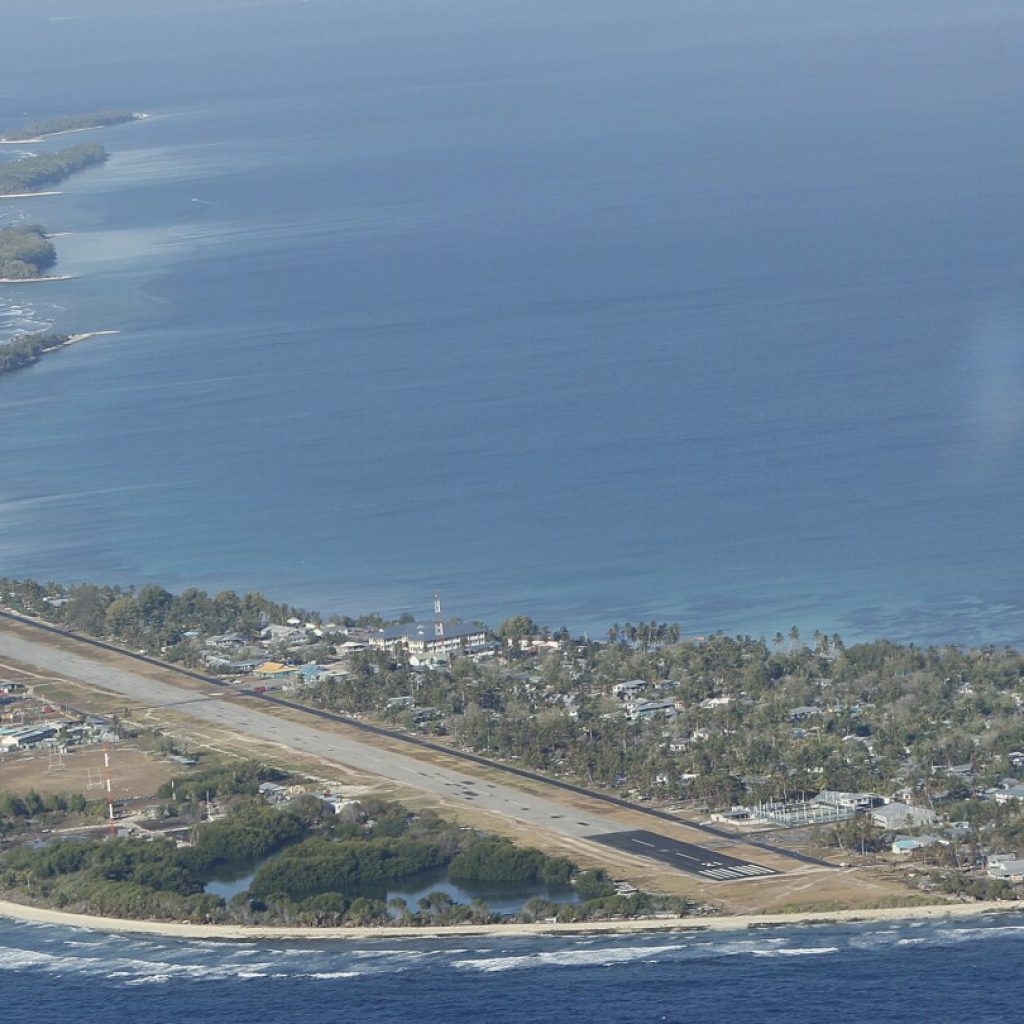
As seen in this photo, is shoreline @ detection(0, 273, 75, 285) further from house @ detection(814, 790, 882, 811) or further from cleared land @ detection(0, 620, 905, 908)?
house @ detection(814, 790, 882, 811)

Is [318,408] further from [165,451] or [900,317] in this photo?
[900,317]

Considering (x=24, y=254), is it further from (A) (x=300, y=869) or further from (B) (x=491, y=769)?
(A) (x=300, y=869)

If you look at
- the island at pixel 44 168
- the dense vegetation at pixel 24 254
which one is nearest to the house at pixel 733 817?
the dense vegetation at pixel 24 254

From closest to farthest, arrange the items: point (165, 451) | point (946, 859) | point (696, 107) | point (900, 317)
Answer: point (946, 859), point (165, 451), point (900, 317), point (696, 107)

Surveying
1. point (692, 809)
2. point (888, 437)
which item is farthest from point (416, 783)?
point (888, 437)

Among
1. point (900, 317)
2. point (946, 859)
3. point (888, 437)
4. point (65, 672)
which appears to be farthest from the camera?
point (900, 317)

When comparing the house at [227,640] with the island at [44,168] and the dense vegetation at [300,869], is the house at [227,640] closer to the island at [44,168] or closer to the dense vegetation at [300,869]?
the dense vegetation at [300,869]
